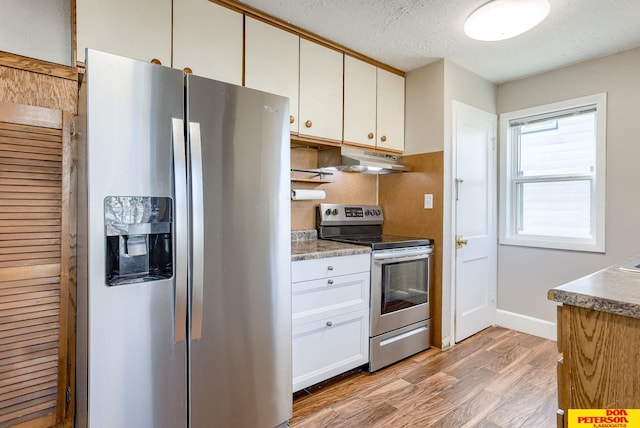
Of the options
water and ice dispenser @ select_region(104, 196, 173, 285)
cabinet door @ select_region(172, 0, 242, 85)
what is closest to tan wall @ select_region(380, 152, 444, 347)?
cabinet door @ select_region(172, 0, 242, 85)

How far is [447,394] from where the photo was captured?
2.08 m

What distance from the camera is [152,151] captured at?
4.27ft

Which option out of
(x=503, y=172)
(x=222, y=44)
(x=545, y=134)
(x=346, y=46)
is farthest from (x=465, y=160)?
(x=222, y=44)

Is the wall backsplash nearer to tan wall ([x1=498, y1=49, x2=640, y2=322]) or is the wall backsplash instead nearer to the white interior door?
the white interior door

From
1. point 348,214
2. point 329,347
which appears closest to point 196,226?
point 329,347

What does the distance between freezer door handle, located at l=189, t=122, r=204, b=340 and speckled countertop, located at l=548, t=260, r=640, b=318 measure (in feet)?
4.16

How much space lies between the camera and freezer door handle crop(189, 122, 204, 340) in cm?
138

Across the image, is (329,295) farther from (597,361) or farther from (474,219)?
(474,219)

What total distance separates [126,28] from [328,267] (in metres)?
1.65

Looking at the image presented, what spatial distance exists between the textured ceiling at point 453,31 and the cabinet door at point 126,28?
547 millimetres

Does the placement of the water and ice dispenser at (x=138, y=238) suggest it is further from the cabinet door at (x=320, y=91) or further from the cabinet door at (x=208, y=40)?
the cabinet door at (x=320, y=91)

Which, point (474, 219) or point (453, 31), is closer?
point (453, 31)

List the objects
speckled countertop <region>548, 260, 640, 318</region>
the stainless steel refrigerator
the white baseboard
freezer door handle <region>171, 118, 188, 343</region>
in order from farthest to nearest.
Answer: the white baseboard, freezer door handle <region>171, 118, 188, 343</region>, the stainless steel refrigerator, speckled countertop <region>548, 260, 640, 318</region>

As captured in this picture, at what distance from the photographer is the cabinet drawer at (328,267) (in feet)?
6.41
